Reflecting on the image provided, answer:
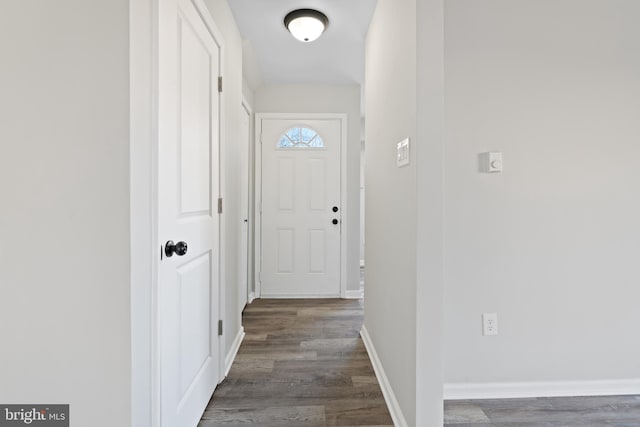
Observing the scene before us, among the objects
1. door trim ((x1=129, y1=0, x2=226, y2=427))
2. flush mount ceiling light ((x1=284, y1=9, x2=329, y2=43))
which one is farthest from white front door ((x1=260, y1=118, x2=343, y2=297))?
door trim ((x1=129, y1=0, x2=226, y2=427))

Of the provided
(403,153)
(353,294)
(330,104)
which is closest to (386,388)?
(403,153)

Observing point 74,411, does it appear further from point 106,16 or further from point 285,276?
point 285,276

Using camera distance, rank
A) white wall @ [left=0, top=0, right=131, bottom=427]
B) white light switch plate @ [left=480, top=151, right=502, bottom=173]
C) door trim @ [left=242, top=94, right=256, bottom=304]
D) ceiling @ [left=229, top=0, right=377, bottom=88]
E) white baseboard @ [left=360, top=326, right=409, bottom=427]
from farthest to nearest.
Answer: door trim @ [left=242, top=94, right=256, bottom=304]
ceiling @ [left=229, top=0, right=377, bottom=88]
white light switch plate @ [left=480, top=151, right=502, bottom=173]
white baseboard @ [left=360, top=326, right=409, bottom=427]
white wall @ [left=0, top=0, right=131, bottom=427]

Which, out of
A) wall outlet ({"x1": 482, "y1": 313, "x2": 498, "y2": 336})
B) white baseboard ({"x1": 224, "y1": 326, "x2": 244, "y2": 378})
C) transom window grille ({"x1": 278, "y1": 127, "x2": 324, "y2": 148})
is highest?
transom window grille ({"x1": 278, "y1": 127, "x2": 324, "y2": 148})

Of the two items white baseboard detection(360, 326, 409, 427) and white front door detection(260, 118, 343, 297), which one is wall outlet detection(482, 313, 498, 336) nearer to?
white baseboard detection(360, 326, 409, 427)

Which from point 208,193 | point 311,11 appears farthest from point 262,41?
point 208,193

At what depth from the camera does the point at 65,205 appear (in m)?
0.94

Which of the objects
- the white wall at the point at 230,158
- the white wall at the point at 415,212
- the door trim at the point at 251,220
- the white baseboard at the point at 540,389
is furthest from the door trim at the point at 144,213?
the door trim at the point at 251,220

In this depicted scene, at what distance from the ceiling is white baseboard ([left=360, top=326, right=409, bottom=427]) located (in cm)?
237

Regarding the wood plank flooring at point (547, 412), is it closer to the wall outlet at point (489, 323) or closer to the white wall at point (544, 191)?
A: the white wall at point (544, 191)

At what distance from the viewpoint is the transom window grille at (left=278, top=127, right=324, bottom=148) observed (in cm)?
365

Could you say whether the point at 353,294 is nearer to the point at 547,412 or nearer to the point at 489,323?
the point at 489,323

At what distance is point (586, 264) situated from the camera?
5.92 feet

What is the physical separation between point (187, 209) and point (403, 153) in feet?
3.37
